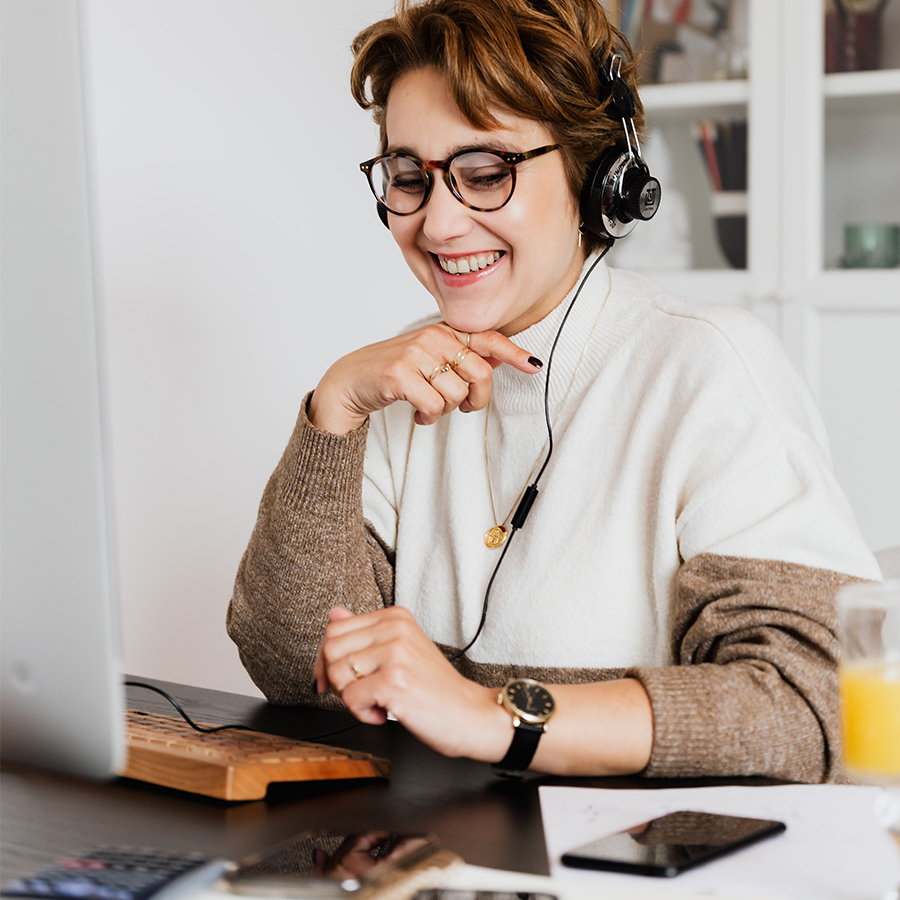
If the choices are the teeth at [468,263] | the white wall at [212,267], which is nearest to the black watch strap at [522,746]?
the teeth at [468,263]

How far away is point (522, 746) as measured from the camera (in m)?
0.87

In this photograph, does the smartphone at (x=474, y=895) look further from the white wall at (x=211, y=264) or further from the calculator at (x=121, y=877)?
the white wall at (x=211, y=264)

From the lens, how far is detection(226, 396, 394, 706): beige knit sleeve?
1.25m

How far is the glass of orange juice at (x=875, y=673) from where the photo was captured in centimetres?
61

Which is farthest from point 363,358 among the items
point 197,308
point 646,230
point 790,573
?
point 646,230

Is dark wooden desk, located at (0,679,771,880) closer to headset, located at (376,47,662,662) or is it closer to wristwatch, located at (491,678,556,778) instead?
wristwatch, located at (491,678,556,778)

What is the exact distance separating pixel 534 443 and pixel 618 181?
0.33 meters

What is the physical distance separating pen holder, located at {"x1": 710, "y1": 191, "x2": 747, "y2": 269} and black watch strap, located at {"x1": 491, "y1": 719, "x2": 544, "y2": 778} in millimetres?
2048

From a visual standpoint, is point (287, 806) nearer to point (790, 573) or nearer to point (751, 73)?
point (790, 573)

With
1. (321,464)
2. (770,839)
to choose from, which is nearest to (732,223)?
(321,464)

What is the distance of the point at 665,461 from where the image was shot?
3.82ft

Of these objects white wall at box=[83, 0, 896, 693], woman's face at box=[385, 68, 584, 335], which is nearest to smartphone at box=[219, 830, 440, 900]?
woman's face at box=[385, 68, 584, 335]

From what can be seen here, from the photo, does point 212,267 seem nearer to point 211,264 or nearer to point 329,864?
point 211,264

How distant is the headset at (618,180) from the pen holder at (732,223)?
1.44 metres
